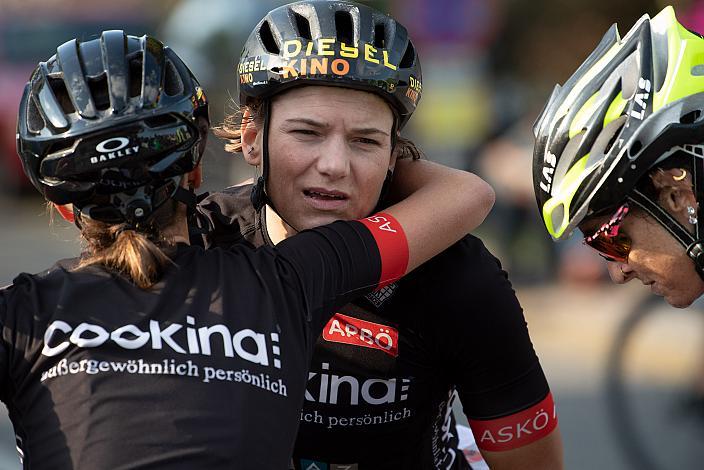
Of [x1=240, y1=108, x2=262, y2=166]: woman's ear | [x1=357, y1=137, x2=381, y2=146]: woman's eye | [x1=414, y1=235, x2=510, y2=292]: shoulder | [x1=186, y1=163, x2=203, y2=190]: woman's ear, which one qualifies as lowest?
[x1=414, y1=235, x2=510, y2=292]: shoulder

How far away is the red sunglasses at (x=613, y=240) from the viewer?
9.27 ft

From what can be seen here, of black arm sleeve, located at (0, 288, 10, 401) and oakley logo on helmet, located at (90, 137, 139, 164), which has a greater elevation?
oakley logo on helmet, located at (90, 137, 139, 164)

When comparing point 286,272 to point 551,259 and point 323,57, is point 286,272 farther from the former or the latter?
point 551,259

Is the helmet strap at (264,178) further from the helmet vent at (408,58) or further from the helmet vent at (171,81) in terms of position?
the helmet vent at (171,81)

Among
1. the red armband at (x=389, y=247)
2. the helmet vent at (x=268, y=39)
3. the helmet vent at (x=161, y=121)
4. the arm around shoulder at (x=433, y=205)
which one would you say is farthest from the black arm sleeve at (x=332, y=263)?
the helmet vent at (x=268, y=39)

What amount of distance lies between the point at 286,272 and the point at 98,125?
1.94 feet

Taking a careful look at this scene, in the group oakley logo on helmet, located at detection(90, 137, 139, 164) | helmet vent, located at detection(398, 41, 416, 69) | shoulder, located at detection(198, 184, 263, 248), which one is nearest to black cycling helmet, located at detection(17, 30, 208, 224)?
oakley logo on helmet, located at detection(90, 137, 139, 164)

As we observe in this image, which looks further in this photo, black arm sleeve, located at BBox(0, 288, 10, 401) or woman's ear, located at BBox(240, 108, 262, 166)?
woman's ear, located at BBox(240, 108, 262, 166)

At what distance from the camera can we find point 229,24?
14.9m

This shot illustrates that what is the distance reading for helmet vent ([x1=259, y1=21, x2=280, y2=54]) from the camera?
3.58 metres

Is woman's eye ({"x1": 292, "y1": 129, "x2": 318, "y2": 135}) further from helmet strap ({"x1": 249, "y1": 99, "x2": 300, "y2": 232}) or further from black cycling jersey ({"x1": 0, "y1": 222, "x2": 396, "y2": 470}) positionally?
black cycling jersey ({"x1": 0, "y1": 222, "x2": 396, "y2": 470})

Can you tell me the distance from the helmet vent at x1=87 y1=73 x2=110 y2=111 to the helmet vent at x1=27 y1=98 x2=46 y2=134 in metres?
0.15

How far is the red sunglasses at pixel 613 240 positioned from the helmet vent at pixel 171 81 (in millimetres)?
1158

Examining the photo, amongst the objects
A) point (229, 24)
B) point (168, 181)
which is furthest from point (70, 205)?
point (229, 24)
